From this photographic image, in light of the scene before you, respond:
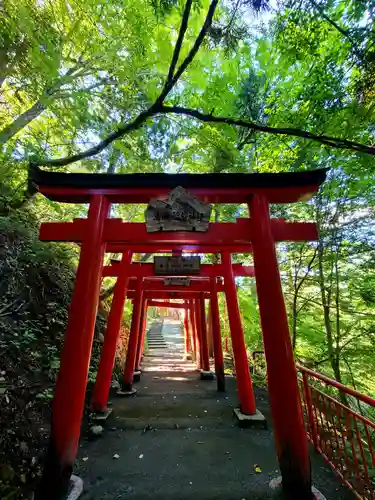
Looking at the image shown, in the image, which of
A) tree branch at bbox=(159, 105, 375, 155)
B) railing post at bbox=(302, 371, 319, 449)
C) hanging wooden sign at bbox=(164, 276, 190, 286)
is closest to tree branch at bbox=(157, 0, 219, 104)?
tree branch at bbox=(159, 105, 375, 155)

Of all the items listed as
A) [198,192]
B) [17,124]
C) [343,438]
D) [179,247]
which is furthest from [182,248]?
[17,124]

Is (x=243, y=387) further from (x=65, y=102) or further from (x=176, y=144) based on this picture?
(x=65, y=102)

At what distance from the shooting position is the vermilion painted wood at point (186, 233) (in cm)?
388

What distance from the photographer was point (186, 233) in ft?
12.7

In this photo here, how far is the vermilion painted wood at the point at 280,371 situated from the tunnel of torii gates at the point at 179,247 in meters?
0.01

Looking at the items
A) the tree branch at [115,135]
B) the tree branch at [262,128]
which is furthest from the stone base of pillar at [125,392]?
the tree branch at [262,128]

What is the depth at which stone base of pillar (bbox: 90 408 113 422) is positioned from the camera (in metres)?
5.12

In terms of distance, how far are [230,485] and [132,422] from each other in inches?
107

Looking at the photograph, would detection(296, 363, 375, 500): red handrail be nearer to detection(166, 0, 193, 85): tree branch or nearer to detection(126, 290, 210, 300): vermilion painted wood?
detection(166, 0, 193, 85): tree branch

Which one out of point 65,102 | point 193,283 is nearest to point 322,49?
point 65,102

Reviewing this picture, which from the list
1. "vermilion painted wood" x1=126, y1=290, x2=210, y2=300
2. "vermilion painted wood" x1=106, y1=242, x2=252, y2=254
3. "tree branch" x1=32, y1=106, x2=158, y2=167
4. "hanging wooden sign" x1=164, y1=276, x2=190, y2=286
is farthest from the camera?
"vermilion painted wood" x1=126, y1=290, x2=210, y2=300

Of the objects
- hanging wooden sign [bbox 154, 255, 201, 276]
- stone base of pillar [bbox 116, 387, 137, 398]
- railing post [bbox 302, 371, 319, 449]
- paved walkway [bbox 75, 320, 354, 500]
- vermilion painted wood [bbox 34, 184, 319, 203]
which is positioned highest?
vermilion painted wood [bbox 34, 184, 319, 203]

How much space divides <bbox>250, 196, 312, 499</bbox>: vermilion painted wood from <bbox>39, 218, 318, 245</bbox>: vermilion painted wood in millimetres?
216

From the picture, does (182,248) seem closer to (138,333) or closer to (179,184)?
(179,184)
